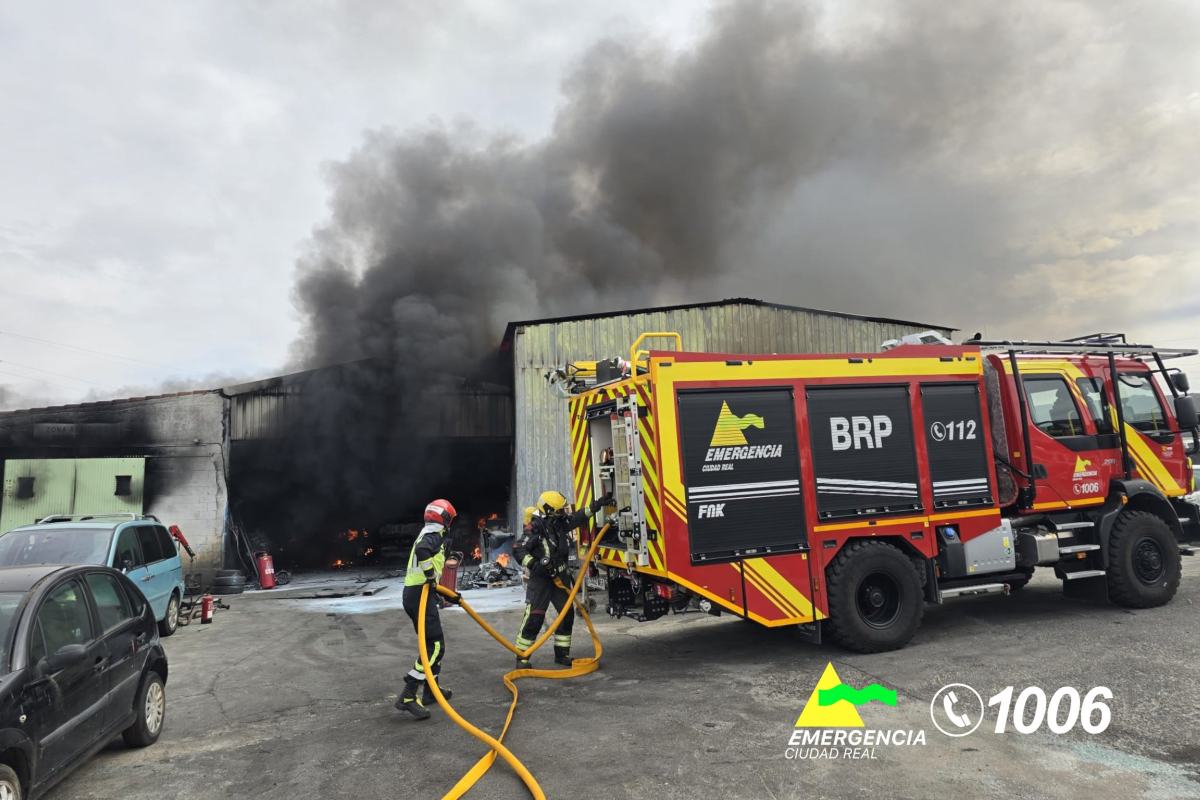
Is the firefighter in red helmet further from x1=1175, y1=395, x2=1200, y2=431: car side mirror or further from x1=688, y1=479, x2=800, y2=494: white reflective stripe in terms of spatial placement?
x1=1175, y1=395, x2=1200, y2=431: car side mirror

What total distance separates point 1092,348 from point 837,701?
507cm

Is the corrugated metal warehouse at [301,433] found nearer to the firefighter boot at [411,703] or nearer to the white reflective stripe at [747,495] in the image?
the white reflective stripe at [747,495]

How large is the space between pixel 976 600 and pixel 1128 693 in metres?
3.71

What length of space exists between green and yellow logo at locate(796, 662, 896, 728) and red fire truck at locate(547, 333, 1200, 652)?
68cm

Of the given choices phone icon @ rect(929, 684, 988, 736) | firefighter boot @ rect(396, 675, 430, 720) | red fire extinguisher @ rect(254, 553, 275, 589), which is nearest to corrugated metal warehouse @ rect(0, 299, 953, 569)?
red fire extinguisher @ rect(254, 553, 275, 589)

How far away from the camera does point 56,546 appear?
7871 mm

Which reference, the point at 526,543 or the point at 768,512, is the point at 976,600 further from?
the point at 526,543

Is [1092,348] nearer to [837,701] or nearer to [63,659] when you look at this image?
[837,701]

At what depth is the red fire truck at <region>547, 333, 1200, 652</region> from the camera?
19.4ft

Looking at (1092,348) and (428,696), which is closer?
(428,696)

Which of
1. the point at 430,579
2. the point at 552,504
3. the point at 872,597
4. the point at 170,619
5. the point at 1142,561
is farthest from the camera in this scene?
the point at 170,619

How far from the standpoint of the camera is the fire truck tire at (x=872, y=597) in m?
6.12

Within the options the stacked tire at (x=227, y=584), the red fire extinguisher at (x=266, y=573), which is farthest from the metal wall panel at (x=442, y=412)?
the stacked tire at (x=227, y=584)

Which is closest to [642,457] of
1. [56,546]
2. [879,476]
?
[879,476]
